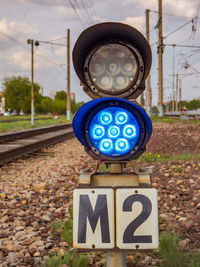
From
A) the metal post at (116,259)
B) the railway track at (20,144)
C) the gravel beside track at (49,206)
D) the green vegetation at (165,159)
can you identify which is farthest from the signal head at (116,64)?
the railway track at (20,144)

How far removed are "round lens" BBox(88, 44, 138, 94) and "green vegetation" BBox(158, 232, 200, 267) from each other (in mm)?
1518

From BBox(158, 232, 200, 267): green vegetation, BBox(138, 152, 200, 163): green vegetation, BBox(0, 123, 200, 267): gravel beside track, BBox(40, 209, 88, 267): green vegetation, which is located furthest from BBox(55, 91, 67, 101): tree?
BBox(158, 232, 200, 267): green vegetation

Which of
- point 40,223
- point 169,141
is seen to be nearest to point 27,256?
point 40,223

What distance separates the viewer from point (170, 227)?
3.29 meters

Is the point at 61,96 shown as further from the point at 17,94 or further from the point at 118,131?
the point at 118,131

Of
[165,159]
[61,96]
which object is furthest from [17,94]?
[165,159]

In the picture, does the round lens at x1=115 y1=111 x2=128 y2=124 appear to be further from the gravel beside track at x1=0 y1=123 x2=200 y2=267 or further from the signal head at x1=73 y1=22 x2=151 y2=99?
the gravel beside track at x1=0 y1=123 x2=200 y2=267

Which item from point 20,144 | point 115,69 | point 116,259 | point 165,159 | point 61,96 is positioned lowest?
point 116,259

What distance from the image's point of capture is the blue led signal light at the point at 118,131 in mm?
1543

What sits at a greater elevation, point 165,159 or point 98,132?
point 98,132

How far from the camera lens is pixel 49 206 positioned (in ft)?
14.9

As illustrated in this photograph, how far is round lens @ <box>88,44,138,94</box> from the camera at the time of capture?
5.23ft

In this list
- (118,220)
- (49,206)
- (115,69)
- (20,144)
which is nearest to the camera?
(118,220)

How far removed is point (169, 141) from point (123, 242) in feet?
31.5
